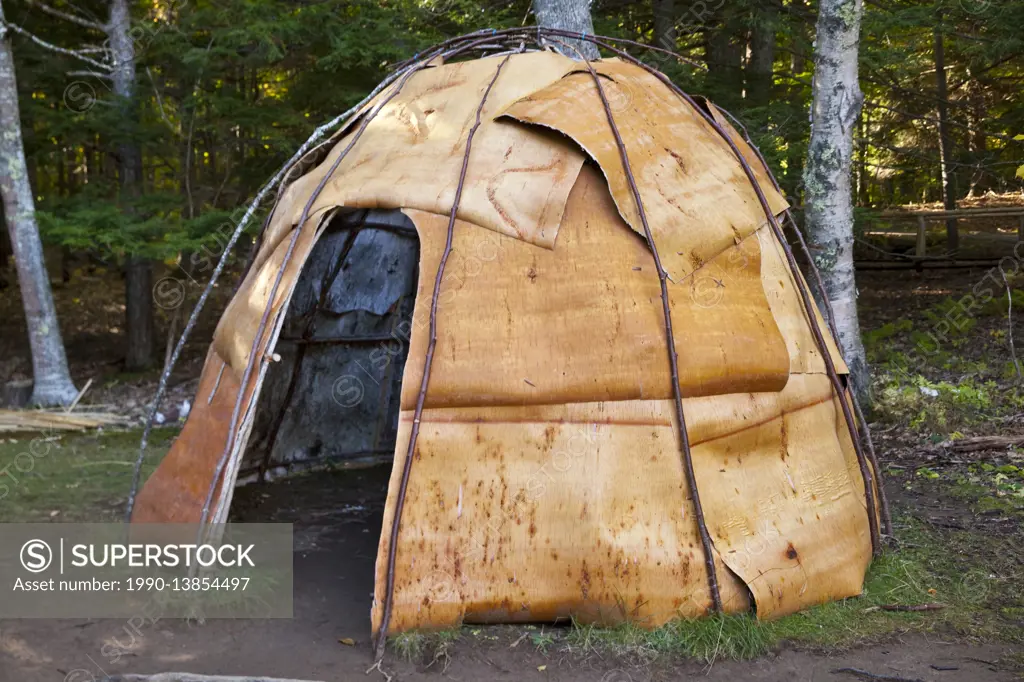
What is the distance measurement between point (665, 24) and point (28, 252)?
25.2 feet

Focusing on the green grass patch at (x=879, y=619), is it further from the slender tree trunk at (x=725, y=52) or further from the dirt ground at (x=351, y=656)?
the slender tree trunk at (x=725, y=52)

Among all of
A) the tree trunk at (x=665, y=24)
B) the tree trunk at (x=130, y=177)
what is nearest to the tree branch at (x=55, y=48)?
the tree trunk at (x=130, y=177)

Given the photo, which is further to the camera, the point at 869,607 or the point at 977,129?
the point at 977,129

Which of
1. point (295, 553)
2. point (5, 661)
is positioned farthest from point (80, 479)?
point (5, 661)

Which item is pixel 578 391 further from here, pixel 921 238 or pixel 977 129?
pixel 921 238

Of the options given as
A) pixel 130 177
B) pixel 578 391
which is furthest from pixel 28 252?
pixel 578 391

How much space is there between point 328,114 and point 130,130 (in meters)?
2.30

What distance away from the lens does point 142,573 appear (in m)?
5.44

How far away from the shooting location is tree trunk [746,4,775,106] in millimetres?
9406

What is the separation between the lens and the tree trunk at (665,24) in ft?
33.7

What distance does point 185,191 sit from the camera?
11.6 m

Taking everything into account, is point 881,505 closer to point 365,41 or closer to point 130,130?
point 365,41

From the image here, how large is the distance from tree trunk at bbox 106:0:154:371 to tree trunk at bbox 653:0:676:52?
609cm

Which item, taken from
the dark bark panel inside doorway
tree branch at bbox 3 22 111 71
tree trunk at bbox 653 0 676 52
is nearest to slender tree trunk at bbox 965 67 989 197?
tree trunk at bbox 653 0 676 52
